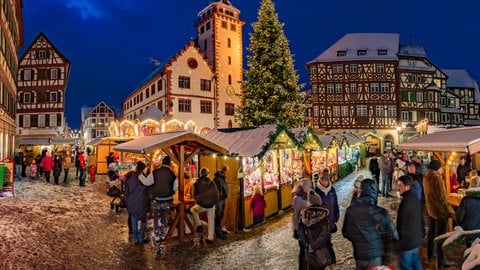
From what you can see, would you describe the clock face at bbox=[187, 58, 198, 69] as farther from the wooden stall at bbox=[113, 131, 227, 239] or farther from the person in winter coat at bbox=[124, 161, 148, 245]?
the person in winter coat at bbox=[124, 161, 148, 245]

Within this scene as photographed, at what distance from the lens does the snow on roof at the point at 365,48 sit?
4625 cm

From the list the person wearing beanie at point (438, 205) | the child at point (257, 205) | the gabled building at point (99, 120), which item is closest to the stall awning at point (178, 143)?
the child at point (257, 205)

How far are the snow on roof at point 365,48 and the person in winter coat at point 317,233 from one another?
43699 mm

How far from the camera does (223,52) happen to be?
136 feet

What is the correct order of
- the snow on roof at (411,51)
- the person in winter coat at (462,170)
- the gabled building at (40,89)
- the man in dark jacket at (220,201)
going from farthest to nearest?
the snow on roof at (411,51) → the gabled building at (40,89) → the person in winter coat at (462,170) → the man in dark jacket at (220,201)

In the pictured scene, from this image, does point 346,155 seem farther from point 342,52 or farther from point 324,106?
point 342,52

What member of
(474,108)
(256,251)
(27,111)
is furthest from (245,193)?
(474,108)

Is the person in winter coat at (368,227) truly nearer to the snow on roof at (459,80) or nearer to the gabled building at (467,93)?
the gabled building at (467,93)

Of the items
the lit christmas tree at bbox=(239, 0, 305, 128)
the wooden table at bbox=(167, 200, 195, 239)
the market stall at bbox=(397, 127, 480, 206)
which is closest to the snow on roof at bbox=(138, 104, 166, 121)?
the lit christmas tree at bbox=(239, 0, 305, 128)

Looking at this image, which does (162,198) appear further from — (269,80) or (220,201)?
(269,80)

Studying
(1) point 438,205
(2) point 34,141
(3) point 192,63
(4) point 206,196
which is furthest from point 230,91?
(1) point 438,205

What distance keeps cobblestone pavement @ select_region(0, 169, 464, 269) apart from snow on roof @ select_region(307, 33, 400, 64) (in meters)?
36.7

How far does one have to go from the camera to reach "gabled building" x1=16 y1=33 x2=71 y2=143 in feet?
132

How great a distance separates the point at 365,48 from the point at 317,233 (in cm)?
4595
